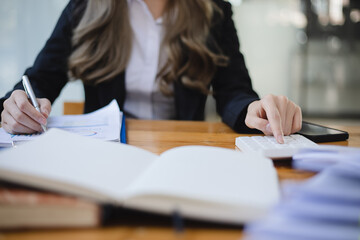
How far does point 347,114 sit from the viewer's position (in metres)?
3.16

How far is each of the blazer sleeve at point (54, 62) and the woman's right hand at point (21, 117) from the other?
1.01ft

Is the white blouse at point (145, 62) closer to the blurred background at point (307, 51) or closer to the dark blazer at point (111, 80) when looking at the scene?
the dark blazer at point (111, 80)

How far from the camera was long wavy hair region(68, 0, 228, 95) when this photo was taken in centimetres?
85

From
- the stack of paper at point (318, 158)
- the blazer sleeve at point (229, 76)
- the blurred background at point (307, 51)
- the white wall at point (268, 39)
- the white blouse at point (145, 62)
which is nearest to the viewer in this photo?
the stack of paper at point (318, 158)

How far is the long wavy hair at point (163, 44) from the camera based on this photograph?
853 millimetres

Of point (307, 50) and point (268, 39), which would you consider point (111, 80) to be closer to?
point (268, 39)

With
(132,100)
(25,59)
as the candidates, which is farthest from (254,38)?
(132,100)

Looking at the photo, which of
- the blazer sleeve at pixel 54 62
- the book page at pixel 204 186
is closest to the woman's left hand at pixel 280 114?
the book page at pixel 204 186

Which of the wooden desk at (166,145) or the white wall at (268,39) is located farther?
the white wall at (268,39)

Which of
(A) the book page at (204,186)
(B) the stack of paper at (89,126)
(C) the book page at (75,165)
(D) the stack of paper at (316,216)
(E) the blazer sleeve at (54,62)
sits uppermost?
(E) the blazer sleeve at (54,62)

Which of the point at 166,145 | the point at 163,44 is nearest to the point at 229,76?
the point at 163,44

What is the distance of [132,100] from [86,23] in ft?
0.96

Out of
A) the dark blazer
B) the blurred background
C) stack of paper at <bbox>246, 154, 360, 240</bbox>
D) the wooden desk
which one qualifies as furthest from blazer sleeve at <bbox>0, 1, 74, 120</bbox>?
the blurred background

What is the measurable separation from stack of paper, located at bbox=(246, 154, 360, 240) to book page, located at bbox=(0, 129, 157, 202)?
0.13 meters
